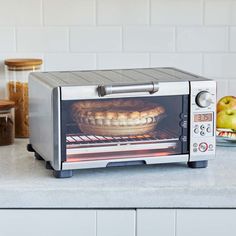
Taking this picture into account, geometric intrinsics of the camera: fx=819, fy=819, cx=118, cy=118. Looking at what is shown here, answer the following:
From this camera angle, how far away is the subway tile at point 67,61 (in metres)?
2.71

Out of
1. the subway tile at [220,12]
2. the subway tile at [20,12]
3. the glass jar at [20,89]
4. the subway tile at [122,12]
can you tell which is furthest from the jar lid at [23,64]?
the subway tile at [220,12]

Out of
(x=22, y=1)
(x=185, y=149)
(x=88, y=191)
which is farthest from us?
(x=22, y=1)

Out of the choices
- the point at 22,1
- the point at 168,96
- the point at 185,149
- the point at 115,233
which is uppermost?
the point at 22,1

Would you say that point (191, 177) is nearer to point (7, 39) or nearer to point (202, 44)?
point (202, 44)

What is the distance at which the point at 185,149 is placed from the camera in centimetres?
221

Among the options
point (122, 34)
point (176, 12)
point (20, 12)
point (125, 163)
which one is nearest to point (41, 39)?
point (20, 12)

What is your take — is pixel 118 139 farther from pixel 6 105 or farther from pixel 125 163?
pixel 6 105

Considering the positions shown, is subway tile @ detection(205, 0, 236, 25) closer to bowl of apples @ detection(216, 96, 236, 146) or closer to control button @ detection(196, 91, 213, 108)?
bowl of apples @ detection(216, 96, 236, 146)

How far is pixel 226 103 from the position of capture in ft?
8.46

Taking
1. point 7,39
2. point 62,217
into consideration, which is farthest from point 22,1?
point 62,217

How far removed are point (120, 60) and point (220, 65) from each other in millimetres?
334

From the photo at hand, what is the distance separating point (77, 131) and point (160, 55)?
68 cm

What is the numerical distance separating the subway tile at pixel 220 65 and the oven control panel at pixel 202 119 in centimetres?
55

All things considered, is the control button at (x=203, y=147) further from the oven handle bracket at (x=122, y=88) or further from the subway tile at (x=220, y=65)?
the subway tile at (x=220, y=65)
